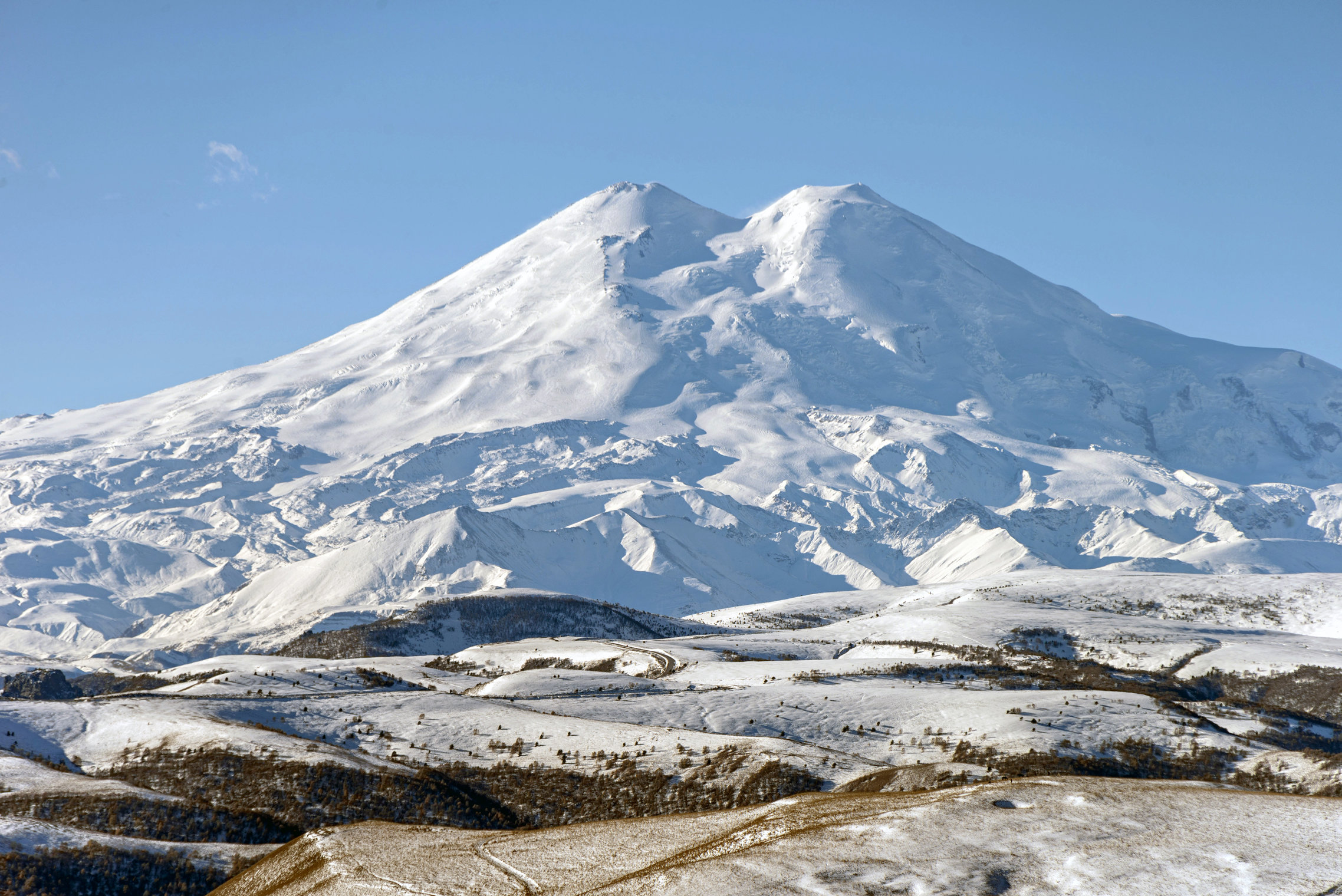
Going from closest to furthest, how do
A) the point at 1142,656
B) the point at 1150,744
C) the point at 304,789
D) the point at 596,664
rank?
the point at 304,789, the point at 1150,744, the point at 596,664, the point at 1142,656

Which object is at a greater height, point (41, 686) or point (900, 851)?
point (900, 851)

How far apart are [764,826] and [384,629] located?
73642 millimetres

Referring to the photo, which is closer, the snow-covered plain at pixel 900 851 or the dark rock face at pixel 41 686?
the snow-covered plain at pixel 900 851

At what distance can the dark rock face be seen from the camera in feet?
251

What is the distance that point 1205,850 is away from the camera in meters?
18.6

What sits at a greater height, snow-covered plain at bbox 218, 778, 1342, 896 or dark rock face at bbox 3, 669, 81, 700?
snow-covered plain at bbox 218, 778, 1342, 896

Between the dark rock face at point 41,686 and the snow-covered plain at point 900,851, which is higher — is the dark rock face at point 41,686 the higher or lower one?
the lower one

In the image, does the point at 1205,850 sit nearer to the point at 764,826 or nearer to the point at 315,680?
the point at 764,826

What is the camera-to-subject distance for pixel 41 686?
78.1m

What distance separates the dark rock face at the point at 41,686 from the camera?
76.5 metres

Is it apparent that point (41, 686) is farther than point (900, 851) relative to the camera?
Yes

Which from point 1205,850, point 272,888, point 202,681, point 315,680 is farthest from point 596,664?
point 1205,850

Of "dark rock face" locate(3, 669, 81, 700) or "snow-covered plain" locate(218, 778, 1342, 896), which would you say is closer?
"snow-covered plain" locate(218, 778, 1342, 896)

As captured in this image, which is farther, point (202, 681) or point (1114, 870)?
point (202, 681)
